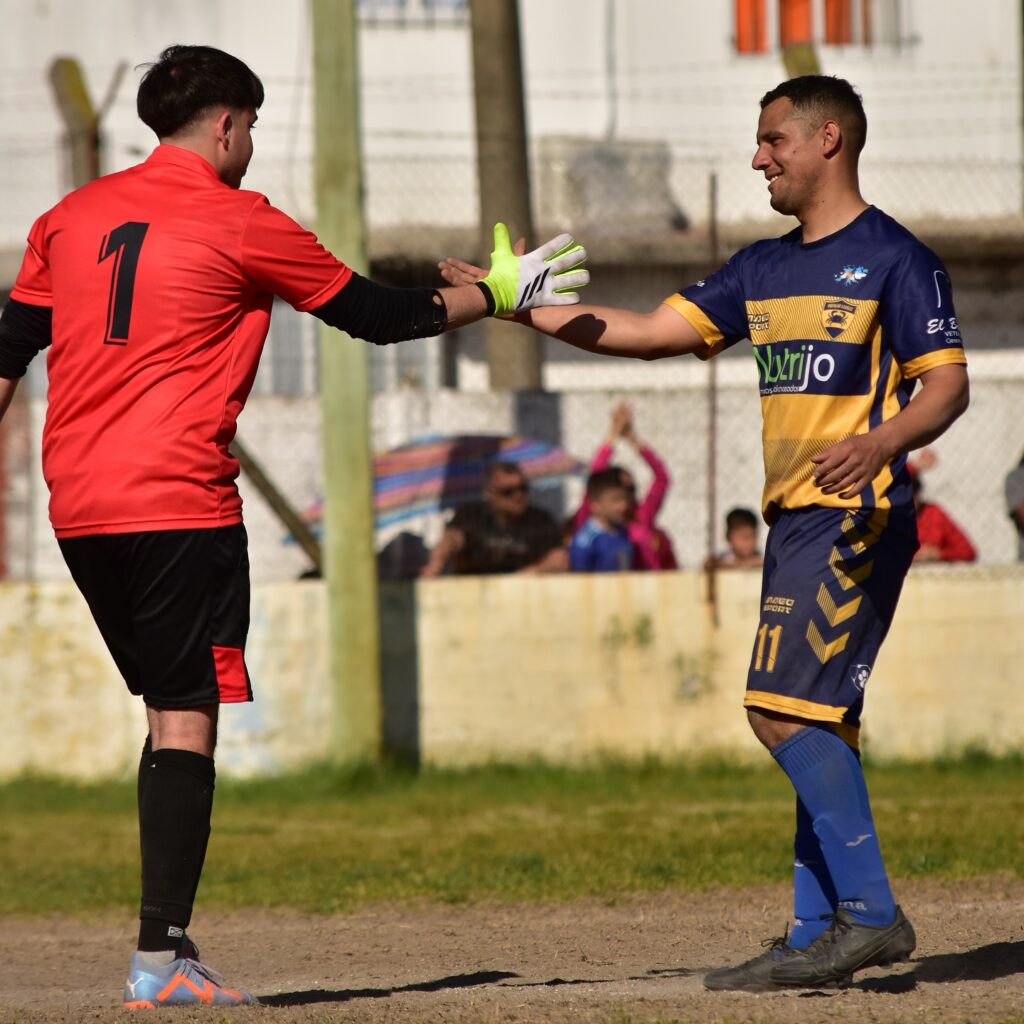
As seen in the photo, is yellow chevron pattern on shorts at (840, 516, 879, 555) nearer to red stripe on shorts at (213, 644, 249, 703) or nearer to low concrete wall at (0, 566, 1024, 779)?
red stripe on shorts at (213, 644, 249, 703)

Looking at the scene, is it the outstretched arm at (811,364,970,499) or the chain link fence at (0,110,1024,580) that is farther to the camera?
the chain link fence at (0,110,1024,580)

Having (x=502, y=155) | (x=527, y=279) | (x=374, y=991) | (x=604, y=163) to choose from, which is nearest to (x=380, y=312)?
(x=527, y=279)

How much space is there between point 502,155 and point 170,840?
7.77 m

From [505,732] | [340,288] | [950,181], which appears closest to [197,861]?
[340,288]

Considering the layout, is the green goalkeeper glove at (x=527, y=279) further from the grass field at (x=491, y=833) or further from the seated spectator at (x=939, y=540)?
the seated spectator at (x=939, y=540)

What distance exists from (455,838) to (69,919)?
7.07ft

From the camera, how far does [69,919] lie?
6953mm

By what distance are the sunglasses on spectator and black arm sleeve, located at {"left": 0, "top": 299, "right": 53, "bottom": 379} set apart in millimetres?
5769

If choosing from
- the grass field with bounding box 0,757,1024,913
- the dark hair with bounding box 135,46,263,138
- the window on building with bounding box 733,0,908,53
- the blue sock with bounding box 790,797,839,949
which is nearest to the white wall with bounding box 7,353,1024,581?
the grass field with bounding box 0,757,1024,913

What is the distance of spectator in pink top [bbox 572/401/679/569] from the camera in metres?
10.6

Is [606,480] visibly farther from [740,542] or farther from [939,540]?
[939,540]

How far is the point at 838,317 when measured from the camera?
452cm

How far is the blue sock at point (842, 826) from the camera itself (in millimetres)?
4441

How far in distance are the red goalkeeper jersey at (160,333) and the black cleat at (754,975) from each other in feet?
5.72
